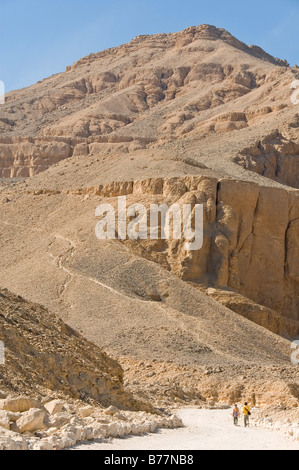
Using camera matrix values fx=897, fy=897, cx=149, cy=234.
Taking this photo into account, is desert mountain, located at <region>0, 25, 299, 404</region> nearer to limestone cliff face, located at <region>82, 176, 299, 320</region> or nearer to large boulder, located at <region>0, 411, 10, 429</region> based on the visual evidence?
limestone cliff face, located at <region>82, 176, 299, 320</region>

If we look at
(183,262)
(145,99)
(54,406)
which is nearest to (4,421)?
(54,406)

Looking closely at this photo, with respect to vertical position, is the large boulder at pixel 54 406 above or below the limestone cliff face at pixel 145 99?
below

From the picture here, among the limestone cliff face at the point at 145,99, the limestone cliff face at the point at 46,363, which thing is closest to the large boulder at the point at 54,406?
the limestone cliff face at the point at 46,363

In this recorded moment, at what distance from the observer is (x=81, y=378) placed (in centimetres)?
2223

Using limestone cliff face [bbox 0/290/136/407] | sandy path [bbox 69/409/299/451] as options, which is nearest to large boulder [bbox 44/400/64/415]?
limestone cliff face [bbox 0/290/136/407]

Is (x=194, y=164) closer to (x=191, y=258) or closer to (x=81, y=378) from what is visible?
(x=191, y=258)

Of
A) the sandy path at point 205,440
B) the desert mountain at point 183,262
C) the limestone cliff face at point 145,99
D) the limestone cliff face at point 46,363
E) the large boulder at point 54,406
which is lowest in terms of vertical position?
the sandy path at point 205,440

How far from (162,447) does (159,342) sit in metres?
18.6

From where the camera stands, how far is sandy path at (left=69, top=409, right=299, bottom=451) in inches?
664

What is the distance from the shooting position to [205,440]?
1917 cm

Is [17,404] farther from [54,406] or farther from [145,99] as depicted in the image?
[145,99]

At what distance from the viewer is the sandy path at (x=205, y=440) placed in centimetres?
1686

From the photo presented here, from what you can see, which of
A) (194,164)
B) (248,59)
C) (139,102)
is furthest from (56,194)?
(248,59)

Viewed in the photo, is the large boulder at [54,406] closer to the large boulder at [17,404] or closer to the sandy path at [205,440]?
the large boulder at [17,404]
